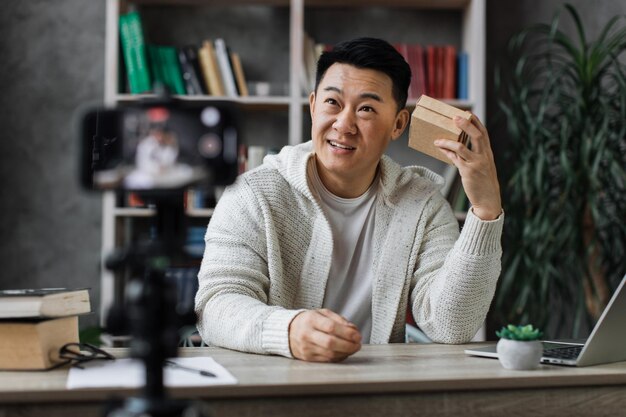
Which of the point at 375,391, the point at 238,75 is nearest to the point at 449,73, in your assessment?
the point at 238,75

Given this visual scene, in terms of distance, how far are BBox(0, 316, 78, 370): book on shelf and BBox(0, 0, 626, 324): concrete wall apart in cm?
226

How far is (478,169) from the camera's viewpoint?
5.07 ft

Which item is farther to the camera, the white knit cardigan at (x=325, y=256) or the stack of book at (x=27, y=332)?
the white knit cardigan at (x=325, y=256)

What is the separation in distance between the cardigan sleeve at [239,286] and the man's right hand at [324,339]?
37 mm

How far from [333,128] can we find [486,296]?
20.9 inches

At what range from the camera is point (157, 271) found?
0.78 metres

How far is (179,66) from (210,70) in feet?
0.44

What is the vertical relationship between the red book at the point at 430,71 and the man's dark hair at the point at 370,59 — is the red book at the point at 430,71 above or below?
above

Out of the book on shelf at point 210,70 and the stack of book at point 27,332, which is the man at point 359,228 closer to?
the stack of book at point 27,332

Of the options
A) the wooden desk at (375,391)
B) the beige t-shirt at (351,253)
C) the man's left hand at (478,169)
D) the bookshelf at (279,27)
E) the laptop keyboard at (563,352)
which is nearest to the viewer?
the wooden desk at (375,391)

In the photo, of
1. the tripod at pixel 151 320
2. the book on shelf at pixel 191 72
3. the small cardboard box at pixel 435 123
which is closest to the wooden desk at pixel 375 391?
the tripod at pixel 151 320

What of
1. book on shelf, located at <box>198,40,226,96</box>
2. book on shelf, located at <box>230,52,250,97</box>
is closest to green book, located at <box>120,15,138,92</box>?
book on shelf, located at <box>198,40,226,96</box>

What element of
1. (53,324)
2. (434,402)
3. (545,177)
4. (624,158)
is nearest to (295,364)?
(434,402)

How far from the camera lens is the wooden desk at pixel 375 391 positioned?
995 millimetres
